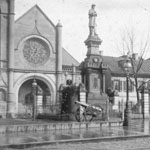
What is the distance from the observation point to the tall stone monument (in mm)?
36562

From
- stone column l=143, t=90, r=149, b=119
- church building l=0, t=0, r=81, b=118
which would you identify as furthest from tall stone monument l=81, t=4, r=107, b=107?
church building l=0, t=0, r=81, b=118

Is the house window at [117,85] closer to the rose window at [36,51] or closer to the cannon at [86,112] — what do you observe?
the rose window at [36,51]

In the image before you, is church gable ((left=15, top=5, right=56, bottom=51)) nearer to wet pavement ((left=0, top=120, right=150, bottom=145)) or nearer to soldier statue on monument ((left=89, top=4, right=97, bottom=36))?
soldier statue on monument ((left=89, top=4, right=97, bottom=36))

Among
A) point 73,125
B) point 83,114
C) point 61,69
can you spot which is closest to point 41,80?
point 61,69

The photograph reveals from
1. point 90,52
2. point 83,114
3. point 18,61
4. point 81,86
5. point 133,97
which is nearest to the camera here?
point 83,114

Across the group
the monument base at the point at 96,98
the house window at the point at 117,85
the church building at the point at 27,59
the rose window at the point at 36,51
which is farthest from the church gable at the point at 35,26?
the monument base at the point at 96,98

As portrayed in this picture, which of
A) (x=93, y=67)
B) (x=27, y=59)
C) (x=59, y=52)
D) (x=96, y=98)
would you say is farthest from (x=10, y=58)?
(x=96, y=98)

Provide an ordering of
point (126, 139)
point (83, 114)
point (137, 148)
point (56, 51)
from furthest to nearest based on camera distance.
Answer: point (56, 51), point (83, 114), point (126, 139), point (137, 148)

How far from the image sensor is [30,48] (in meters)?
48.2

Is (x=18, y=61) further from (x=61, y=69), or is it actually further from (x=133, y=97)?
(x=133, y=97)

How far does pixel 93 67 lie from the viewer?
123 ft

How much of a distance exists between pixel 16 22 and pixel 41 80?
9.11 m

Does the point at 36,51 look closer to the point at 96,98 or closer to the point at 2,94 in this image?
the point at 2,94

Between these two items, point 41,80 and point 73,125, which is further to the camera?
point 41,80
